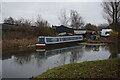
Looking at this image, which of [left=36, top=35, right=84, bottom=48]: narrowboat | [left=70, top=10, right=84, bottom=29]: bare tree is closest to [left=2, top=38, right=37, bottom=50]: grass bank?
[left=36, top=35, right=84, bottom=48]: narrowboat

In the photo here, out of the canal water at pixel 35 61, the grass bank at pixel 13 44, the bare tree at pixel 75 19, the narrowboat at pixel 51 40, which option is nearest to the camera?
the canal water at pixel 35 61

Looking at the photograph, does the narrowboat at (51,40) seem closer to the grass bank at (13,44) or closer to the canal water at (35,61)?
the grass bank at (13,44)

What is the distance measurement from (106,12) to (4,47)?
2020 cm

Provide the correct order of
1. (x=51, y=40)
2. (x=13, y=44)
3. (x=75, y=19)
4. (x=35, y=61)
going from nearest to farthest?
(x=35, y=61) → (x=13, y=44) → (x=51, y=40) → (x=75, y=19)

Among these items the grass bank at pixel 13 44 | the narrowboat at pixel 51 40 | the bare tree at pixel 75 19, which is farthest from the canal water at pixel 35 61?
the bare tree at pixel 75 19

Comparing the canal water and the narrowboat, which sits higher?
the narrowboat

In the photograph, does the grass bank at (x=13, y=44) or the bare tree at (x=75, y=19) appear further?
the bare tree at (x=75, y=19)

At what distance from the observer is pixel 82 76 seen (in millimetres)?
4945

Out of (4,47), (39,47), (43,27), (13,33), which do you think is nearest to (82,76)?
(39,47)

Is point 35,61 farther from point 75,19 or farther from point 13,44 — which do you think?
point 75,19

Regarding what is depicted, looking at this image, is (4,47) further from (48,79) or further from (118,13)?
(118,13)

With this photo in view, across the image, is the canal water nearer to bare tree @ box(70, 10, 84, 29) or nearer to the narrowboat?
the narrowboat

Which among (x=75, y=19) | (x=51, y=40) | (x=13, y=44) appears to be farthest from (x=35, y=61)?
(x=75, y=19)

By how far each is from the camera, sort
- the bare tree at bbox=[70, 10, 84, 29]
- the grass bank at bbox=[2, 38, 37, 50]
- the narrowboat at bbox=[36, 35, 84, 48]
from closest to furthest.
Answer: the narrowboat at bbox=[36, 35, 84, 48] < the grass bank at bbox=[2, 38, 37, 50] < the bare tree at bbox=[70, 10, 84, 29]
